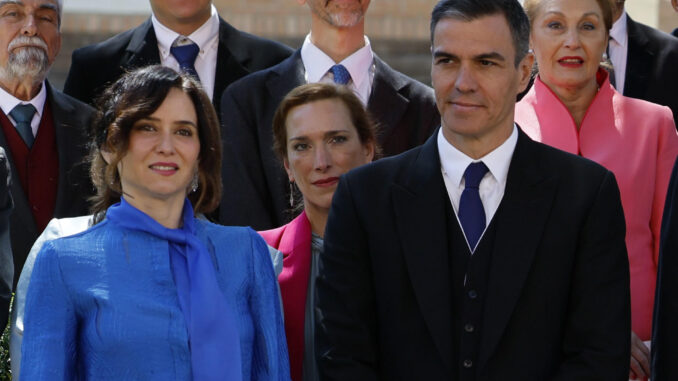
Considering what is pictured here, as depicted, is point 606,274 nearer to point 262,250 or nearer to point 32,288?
point 262,250

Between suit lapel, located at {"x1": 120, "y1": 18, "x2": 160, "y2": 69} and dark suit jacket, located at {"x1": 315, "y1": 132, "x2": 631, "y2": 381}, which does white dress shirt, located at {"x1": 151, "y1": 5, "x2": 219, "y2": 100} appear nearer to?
suit lapel, located at {"x1": 120, "y1": 18, "x2": 160, "y2": 69}

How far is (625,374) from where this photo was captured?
3.51 meters

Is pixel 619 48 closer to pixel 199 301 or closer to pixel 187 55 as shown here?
pixel 187 55

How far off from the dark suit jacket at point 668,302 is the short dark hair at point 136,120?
137 cm

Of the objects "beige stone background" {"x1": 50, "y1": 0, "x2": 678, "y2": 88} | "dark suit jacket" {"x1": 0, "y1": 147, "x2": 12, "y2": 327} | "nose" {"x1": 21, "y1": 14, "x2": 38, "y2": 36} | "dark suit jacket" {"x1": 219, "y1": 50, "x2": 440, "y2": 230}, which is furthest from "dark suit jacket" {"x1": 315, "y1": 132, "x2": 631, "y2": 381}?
"beige stone background" {"x1": 50, "y1": 0, "x2": 678, "y2": 88}

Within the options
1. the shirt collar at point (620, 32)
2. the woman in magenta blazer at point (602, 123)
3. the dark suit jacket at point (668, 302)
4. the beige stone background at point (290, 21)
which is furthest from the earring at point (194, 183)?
the beige stone background at point (290, 21)

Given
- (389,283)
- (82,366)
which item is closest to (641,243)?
(389,283)

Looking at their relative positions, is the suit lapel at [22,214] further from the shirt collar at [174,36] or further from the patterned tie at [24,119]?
the shirt collar at [174,36]

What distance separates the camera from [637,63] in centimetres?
524

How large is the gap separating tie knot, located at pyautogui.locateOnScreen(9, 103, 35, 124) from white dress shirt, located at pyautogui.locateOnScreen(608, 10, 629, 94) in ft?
7.86

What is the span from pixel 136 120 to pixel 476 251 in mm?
1065

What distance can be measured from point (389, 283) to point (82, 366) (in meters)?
0.89

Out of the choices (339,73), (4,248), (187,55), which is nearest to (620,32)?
(339,73)

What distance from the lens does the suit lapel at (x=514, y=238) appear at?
3.45 m
